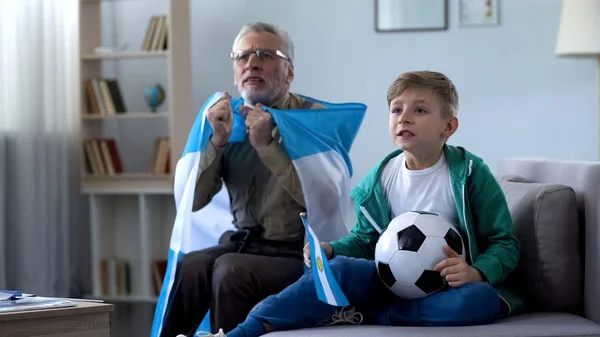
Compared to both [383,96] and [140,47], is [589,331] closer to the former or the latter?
[383,96]

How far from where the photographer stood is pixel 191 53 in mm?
5172

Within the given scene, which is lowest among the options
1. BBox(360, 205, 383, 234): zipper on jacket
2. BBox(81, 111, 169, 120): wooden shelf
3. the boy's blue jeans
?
the boy's blue jeans

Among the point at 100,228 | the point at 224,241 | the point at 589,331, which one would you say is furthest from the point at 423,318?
the point at 100,228

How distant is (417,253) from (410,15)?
307 cm

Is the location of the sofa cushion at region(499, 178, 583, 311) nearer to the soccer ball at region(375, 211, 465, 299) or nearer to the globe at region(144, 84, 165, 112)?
the soccer ball at region(375, 211, 465, 299)

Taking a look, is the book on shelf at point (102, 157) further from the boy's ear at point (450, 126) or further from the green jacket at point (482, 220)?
the boy's ear at point (450, 126)

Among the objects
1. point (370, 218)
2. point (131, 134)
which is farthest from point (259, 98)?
point (131, 134)

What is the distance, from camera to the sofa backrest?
2.07m

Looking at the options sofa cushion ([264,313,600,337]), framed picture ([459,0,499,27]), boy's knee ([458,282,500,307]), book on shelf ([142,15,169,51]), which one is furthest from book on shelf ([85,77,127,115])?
boy's knee ([458,282,500,307])

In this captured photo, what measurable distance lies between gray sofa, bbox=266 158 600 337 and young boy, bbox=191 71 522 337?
6 cm

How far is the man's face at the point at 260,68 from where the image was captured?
285 centimetres

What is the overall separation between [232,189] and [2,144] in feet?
6.96

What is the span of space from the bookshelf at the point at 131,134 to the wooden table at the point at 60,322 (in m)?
2.76

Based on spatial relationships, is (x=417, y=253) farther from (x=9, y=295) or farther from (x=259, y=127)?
(x=9, y=295)
